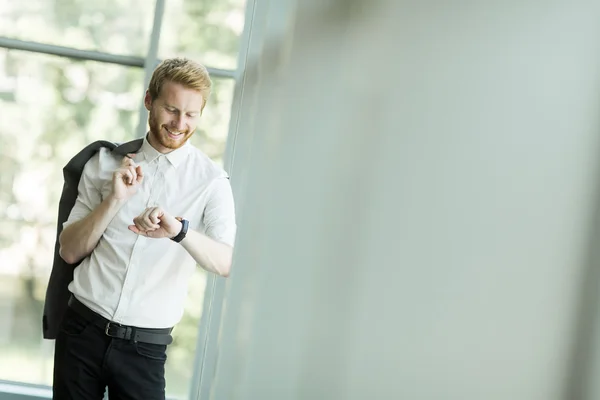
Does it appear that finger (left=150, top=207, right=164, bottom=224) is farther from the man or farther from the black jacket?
the black jacket

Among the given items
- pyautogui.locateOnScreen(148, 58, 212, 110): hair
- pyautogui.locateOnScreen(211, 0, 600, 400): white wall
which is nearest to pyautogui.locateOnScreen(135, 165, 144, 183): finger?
pyautogui.locateOnScreen(148, 58, 212, 110): hair

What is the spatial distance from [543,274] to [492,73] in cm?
16

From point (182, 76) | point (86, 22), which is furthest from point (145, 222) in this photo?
point (86, 22)

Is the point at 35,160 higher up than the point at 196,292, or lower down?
higher up

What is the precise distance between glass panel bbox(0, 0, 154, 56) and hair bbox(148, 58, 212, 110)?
34.1 inches

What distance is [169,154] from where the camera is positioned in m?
1.94

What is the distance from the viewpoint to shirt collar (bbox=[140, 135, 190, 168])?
1940 millimetres

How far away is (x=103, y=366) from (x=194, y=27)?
4.96ft

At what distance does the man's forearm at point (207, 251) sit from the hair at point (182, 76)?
448 millimetres

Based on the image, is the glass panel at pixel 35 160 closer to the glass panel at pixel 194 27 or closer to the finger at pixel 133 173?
the glass panel at pixel 194 27

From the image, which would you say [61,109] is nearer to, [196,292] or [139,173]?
[196,292]

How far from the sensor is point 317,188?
53 centimetres

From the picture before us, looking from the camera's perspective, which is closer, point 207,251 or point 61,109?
point 207,251

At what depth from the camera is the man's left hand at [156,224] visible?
1.57 meters
